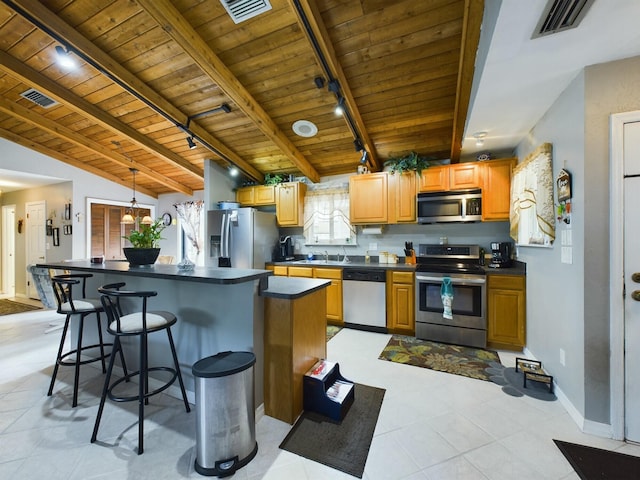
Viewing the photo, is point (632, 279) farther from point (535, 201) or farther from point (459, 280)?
point (459, 280)

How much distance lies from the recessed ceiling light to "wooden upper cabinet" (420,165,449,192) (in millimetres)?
1640

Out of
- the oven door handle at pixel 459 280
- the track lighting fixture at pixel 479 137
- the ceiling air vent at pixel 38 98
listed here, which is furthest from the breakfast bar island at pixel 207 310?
the ceiling air vent at pixel 38 98

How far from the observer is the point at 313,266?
415 centimetres

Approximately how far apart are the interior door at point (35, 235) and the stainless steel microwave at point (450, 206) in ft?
25.4

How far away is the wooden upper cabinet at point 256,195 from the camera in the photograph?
488 cm

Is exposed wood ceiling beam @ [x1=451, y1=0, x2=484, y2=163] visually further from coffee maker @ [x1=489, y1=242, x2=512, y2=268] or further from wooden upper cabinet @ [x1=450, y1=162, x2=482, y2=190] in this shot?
coffee maker @ [x1=489, y1=242, x2=512, y2=268]

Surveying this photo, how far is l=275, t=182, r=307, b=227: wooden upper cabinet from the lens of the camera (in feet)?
15.4

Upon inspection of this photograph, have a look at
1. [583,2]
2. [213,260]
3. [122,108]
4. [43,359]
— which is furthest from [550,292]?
[122,108]

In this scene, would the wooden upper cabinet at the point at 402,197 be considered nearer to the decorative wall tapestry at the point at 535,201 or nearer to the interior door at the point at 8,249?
the decorative wall tapestry at the point at 535,201

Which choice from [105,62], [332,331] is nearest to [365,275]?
Result: [332,331]

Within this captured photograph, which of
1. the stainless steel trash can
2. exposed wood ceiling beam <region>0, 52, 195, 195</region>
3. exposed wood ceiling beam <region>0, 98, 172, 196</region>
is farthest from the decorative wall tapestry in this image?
exposed wood ceiling beam <region>0, 98, 172, 196</region>

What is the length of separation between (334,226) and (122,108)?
351 centimetres

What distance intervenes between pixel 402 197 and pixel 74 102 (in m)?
4.60

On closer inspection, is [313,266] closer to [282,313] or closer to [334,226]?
[334,226]
